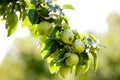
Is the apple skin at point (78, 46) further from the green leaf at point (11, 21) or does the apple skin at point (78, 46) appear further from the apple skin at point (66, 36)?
the green leaf at point (11, 21)

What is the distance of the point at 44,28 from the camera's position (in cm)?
167

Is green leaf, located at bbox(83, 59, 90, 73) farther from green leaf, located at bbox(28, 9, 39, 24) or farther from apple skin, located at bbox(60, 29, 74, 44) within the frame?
green leaf, located at bbox(28, 9, 39, 24)

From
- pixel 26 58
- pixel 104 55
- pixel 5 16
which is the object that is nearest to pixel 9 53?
pixel 26 58

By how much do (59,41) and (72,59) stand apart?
128 mm

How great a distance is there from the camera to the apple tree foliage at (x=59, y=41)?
5.47 feet

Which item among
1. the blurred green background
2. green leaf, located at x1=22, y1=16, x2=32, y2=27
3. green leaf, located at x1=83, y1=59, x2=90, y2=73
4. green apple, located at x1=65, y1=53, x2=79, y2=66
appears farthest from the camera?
the blurred green background

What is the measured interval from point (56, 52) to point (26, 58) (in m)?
16.9

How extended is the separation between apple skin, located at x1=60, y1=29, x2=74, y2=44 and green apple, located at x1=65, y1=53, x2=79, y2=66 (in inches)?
2.1

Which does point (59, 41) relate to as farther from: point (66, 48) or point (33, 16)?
point (33, 16)

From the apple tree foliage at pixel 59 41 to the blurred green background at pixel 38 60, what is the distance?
541 inches

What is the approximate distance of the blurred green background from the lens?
16.1 meters

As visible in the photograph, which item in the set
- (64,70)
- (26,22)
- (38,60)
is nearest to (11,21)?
(26,22)

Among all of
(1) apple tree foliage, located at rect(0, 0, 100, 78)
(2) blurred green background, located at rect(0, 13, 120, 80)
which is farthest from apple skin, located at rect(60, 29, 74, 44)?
(2) blurred green background, located at rect(0, 13, 120, 80)

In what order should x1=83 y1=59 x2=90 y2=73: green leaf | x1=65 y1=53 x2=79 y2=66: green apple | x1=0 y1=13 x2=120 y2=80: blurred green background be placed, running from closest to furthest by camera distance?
1. x1=65 y1=53 x2=79 y2=66: green apple
2. x1=83 y1=59 x2=90 y2=73: green leaf
3. x1=0 y1=13 x2=120 y2=80: blurred green background
